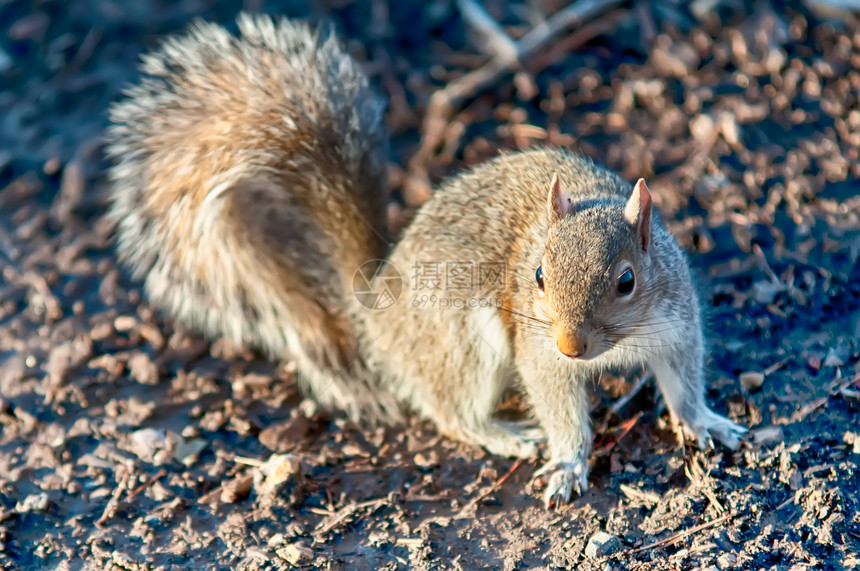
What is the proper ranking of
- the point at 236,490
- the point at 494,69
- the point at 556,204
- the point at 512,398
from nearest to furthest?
Result: the point at 556,204
the point at 236,490
the point at 512,398
the point at 494,69

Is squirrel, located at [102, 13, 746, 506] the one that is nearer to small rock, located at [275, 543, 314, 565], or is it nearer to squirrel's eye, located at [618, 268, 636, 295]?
squirrel's eye, located at [618, 268, 636, 295]

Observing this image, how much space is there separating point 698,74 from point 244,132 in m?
2.14

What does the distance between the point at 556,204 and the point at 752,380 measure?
0.96 m

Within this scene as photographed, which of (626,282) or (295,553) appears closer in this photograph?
(626,282)

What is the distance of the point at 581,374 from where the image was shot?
2416 millimetres

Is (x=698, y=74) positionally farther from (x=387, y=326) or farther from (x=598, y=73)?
(x=387, y=326)

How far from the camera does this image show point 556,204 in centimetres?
216

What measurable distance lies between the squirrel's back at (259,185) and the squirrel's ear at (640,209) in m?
0.94

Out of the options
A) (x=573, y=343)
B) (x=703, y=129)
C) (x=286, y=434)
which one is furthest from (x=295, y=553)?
(x=703, y=129)

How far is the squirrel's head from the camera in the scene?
6.66 ft

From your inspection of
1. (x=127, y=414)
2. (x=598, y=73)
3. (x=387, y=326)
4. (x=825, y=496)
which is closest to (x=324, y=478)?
(x=387, y=326)

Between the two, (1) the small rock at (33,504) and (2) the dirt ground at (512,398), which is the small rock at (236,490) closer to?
(2) the dirt ground at (512,398)

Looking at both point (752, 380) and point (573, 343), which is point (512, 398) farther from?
point (573, 343)

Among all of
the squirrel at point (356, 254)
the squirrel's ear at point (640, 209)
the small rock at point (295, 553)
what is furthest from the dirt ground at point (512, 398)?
the squirrel's ear at point (640, 209)
